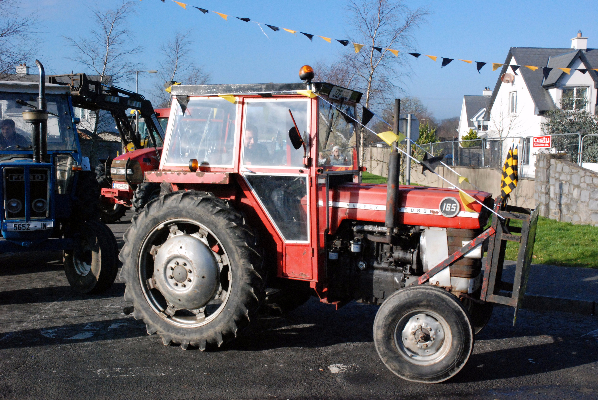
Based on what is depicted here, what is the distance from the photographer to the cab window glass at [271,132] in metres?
4.76

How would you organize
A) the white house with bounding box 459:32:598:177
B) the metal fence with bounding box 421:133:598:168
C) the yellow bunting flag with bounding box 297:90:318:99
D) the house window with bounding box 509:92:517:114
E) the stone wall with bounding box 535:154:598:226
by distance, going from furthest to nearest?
the house window with bounding box 509:92:517:114 < the white house with bounding box 459:32:598:177 < the metal fence with bounding box 421:133:598:168 < the stone wall with bounding box 535:154:598:226 < the yellow bunting flag with bounding box 297:90:318:99

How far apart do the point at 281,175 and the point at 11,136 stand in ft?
15.0

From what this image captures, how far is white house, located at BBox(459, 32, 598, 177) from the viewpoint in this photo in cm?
3030

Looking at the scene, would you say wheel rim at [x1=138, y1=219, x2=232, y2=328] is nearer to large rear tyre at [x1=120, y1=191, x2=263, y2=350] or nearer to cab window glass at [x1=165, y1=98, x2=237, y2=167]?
large rear tyre at [x1=120, y1=191, x2=263, y2=350]

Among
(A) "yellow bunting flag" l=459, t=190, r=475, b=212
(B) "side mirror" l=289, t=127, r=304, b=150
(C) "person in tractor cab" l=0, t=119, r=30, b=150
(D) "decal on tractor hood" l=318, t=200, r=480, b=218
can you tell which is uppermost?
(C) "person in tractor cab" l=0, t=119, r=30, b=150

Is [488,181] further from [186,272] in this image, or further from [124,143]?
[186,272]

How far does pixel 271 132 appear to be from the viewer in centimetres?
487

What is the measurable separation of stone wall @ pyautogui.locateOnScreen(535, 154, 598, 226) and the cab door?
29.8 feet

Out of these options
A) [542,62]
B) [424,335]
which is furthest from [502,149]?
[542,62]

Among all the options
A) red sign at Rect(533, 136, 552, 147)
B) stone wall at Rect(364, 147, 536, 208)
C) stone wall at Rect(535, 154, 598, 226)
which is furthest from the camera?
red sign at Rect(533, 136, 552, 147)

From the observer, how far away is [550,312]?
6.46 metres

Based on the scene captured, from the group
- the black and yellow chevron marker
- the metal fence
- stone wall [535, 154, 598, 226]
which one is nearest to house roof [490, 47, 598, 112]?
the metal fence

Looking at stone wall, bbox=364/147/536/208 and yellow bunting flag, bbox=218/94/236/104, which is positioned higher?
yellow bunting flag, bbox=218/94/236/104

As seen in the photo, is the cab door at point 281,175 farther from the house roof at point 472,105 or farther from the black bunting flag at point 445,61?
the house roof at point 472,105
